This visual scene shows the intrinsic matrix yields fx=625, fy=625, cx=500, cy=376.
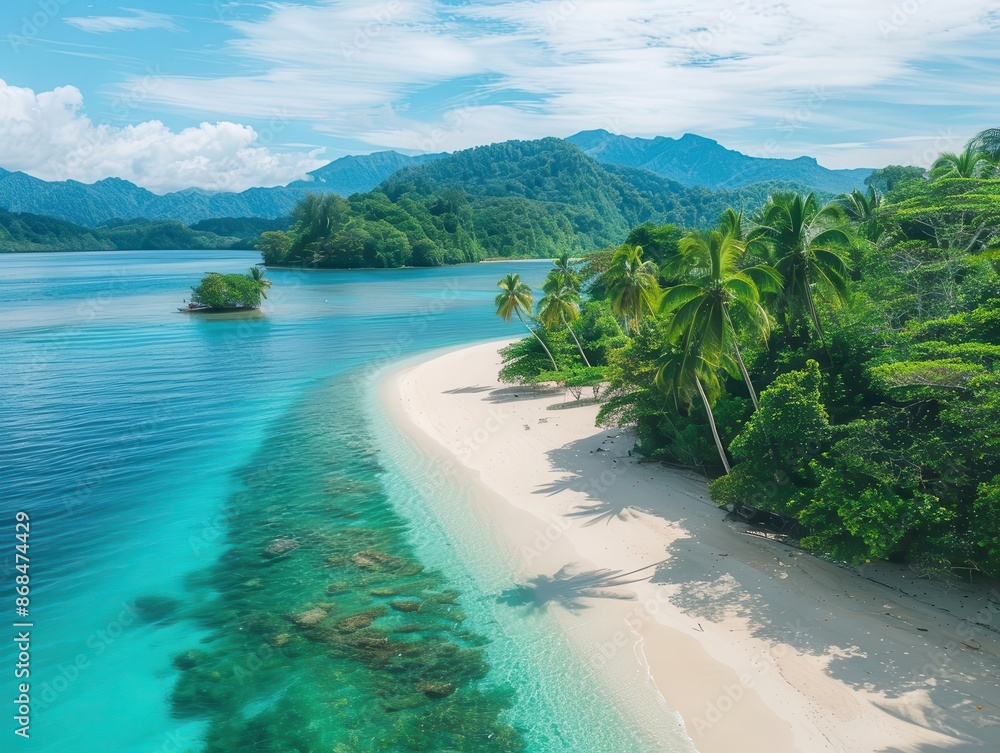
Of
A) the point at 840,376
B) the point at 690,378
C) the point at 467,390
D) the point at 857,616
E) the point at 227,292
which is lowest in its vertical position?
the point at 857,616

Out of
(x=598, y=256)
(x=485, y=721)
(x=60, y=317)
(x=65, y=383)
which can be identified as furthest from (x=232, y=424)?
(x=60, y=317)

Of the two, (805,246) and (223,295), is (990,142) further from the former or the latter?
(223,295)

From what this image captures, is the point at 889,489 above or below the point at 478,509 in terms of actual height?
above

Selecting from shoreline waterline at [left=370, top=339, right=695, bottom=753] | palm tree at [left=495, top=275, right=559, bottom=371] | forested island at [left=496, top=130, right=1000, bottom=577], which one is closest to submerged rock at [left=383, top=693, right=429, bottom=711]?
shoreline waterline at [left=370, top=339, right=695, bottom=753]

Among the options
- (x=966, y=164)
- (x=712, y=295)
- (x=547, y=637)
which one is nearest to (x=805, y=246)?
(x=712, y=295)

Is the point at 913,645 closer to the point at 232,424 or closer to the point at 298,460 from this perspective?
the point at 298,460

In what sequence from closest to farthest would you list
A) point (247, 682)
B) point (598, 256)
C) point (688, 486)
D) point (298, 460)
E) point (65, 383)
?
point (247, 682), point (688, 486), point (298, 460), point (65, 383), point (598, 256)

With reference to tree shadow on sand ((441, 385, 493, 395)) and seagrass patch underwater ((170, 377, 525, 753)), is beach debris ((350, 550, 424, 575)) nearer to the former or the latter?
seagrass patch underwater ((170, 377, 525, 753))
